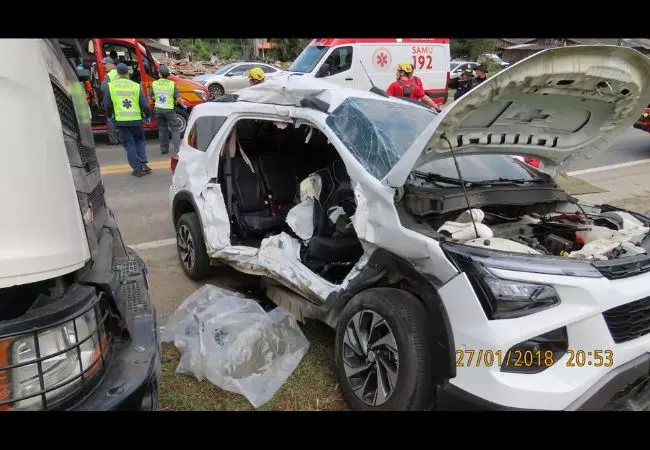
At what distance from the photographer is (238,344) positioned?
2926 millimetres

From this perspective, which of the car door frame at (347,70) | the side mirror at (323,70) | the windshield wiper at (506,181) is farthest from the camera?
the side mirror at (323,70)

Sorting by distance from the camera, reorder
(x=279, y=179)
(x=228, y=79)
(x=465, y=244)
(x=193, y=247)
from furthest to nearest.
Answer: (x=228, y=79) < (x=279, y=179) < (x=193, y=247) < (x=465, y=244)

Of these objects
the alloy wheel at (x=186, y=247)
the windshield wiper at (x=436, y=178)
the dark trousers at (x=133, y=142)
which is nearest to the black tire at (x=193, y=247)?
the alloy wheel at (x=186, y=247)

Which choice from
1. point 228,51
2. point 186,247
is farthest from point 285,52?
point 186,247

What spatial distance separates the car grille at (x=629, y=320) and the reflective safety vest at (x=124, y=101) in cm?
811

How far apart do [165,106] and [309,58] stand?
4.68m

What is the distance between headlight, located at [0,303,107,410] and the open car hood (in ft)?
5.37

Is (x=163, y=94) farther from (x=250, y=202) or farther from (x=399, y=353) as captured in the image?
(x=399, y=353)

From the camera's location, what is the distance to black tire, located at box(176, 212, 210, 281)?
4152mm

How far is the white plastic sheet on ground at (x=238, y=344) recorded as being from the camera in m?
2.84
